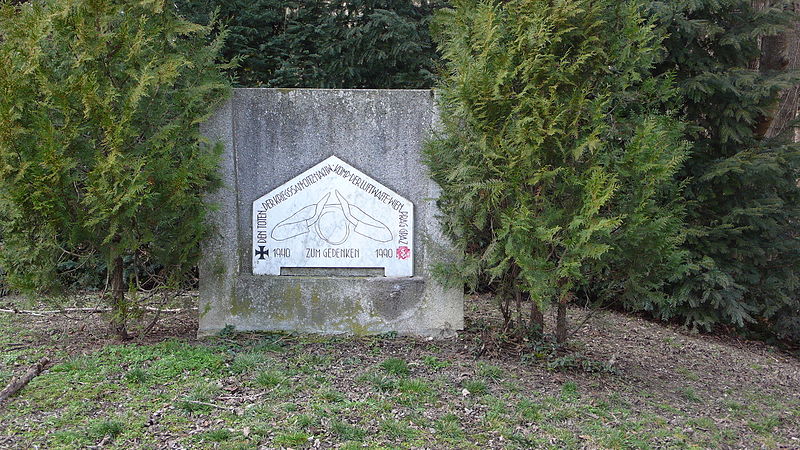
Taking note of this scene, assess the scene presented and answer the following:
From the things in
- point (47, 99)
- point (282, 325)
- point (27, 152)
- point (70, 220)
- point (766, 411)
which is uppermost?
point (47, 99)

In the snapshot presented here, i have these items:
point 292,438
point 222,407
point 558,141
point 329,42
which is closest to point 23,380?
point 222,407

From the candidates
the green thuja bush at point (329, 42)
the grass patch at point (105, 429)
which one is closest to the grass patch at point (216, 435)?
the grass patch at point (105, 429)

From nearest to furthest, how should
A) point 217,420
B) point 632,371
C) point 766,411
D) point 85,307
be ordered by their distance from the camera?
point 217,420, point 766,411, point 632,371, point 85,307

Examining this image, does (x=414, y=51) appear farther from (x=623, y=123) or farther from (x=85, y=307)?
(x=85, y=307)

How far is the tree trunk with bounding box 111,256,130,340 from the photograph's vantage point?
546 centimetres

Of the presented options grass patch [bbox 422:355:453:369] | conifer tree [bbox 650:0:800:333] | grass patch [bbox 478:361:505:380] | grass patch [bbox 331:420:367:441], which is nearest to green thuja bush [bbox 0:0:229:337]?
grass patch [bbox 422:355:453:369]

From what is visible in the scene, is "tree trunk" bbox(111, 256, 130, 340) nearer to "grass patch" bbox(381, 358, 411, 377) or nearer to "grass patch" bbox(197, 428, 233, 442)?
"grass patch" bbox(197, 428, 233, 442)

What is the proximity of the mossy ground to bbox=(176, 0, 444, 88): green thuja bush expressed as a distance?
13.0 ft

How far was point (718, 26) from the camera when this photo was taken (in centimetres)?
753

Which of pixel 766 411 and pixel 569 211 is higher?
pixel 569 211

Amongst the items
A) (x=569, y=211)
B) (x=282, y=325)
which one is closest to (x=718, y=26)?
(x=569, y=211)

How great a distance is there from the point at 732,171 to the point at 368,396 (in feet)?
16.2

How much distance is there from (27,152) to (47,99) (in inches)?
15.4

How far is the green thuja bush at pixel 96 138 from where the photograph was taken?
495 cm
